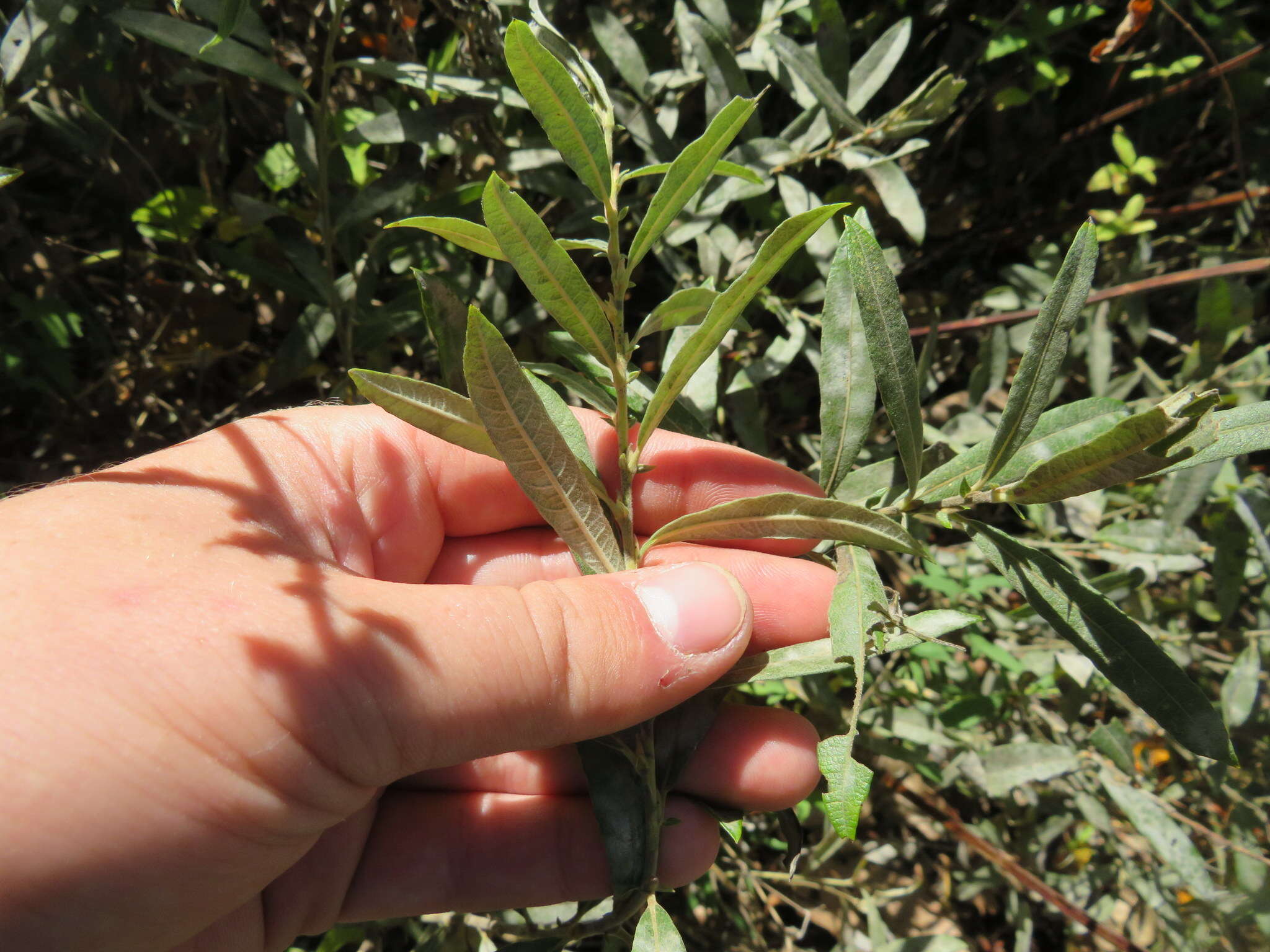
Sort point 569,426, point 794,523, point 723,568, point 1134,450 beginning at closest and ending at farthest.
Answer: point 1134,450
point 794,523
point 569,426
point 723,568

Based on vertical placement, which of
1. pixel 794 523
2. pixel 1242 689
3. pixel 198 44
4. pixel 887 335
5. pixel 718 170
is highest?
pixel 198 44

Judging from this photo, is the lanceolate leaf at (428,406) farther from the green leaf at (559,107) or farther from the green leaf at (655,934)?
the green leaf at (655,934)

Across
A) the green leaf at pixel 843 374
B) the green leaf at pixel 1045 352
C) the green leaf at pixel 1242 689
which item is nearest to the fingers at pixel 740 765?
the green leaf at pixel 843 374

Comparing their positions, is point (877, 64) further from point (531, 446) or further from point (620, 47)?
point (531, 446)

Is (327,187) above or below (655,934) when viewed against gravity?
above

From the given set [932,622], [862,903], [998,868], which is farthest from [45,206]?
[998,868]

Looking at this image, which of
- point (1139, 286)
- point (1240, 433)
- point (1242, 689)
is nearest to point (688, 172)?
point (1240, 433)

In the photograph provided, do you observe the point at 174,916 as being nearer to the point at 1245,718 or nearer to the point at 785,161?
the point at 785,161
